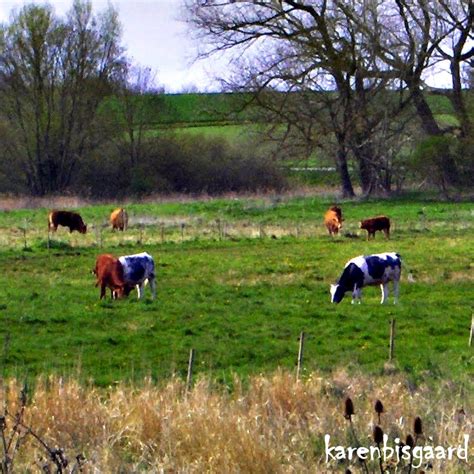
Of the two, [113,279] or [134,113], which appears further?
[134,113]

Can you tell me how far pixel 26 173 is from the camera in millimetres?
57156

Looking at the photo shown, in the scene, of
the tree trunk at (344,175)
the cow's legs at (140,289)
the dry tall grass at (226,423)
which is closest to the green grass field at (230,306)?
the cow's legs at (140,289)

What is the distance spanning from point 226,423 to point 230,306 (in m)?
9.97

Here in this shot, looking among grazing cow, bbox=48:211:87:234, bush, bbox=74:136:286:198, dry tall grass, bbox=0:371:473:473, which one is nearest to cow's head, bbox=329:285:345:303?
dry tall grass, bbox=0:371:473:473

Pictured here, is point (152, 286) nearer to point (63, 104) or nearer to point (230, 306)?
point (230, 306)

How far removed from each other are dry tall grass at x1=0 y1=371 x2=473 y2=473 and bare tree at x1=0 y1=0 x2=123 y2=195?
4754 cm

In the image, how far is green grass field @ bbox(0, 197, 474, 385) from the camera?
13.2 meters

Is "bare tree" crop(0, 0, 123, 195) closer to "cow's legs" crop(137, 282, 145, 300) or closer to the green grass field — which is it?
the green grass field

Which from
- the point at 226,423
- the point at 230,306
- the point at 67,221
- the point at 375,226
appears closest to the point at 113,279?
the point at 230,306

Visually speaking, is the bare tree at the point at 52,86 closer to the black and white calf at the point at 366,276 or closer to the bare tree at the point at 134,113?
the bare tree at the point at 134,113

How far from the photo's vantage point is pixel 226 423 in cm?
768

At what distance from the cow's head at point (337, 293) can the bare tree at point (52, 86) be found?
132 feet

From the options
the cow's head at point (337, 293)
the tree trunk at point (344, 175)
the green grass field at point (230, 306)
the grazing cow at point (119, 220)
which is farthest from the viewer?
the tree trunk at point (344, 175)

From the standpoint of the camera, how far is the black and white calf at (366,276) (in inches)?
714
